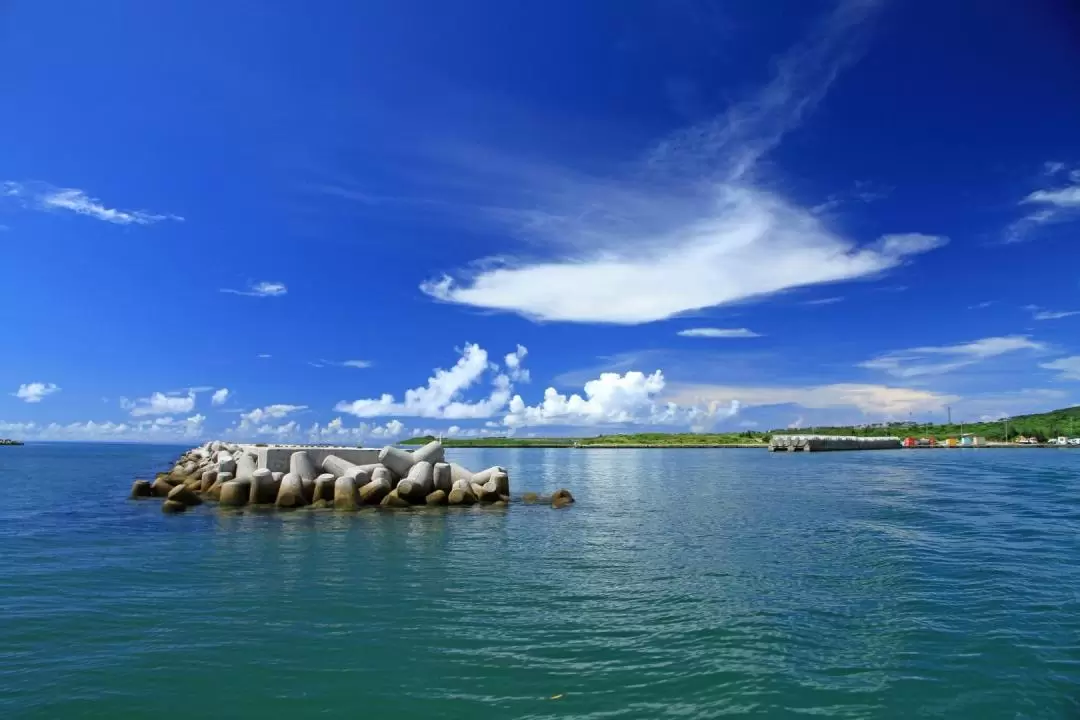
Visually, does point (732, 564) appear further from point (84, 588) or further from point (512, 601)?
point (84, 588)

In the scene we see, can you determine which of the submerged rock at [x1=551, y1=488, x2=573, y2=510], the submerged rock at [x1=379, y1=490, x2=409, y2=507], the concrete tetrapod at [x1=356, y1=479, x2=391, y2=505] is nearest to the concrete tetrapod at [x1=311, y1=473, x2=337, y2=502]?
the concrete tetrapod at [x1=356, y1=479, x2=391, y2=505]

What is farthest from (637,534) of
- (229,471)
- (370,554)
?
(229,471)

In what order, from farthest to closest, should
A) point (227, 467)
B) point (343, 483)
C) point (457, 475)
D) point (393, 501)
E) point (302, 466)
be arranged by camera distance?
1. point (227, 467)
2. point (457, 475)
3. point (302, 466)
4. point (393, 501)
5. point (343, 483)

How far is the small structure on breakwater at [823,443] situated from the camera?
162 m

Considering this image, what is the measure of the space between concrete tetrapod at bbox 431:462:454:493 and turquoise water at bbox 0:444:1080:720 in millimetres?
8472

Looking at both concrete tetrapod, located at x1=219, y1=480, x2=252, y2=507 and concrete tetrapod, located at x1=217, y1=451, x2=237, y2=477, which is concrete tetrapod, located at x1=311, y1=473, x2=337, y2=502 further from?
concrete tetrapod, located at x1=217, y1=451, x2=237, y2=477

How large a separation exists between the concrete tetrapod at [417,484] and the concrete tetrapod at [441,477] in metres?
0.21

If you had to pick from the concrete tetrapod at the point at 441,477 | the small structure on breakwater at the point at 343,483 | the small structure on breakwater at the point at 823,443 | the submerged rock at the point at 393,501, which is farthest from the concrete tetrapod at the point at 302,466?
the small structure on breakwater at the point at 823,443

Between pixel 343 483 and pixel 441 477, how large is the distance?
18.0 ft

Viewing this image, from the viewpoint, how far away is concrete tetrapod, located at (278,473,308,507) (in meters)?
A: 33.8

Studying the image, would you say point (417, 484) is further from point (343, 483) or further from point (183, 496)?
point (183, 496)

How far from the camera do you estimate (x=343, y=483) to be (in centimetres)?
3375

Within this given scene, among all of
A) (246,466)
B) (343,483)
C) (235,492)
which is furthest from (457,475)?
(235,492)

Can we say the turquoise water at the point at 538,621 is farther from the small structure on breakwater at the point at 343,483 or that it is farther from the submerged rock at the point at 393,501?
the submerged rock at the point at 393,501
